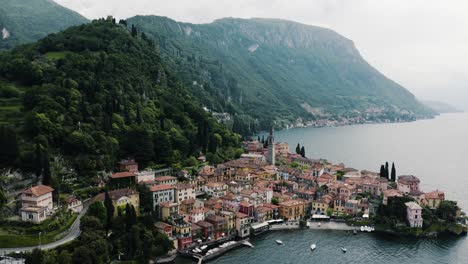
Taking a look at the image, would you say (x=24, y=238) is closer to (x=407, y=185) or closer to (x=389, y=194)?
(x=389, y=194)

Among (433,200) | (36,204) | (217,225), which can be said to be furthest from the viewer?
(433,200)

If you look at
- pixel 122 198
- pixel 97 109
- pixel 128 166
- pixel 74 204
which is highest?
pixel 97 109

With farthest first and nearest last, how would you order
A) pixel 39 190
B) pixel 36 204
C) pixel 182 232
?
1. pixel 182 232
2. pixel 39 190
3. pixel 36 204

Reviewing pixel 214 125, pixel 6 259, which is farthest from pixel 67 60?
pixel 6 259

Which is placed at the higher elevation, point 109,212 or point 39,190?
point 39,190

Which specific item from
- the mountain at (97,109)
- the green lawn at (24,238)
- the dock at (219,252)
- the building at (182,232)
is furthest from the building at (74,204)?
the dock at (219,252)

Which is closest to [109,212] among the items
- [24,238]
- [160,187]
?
[24,238]
